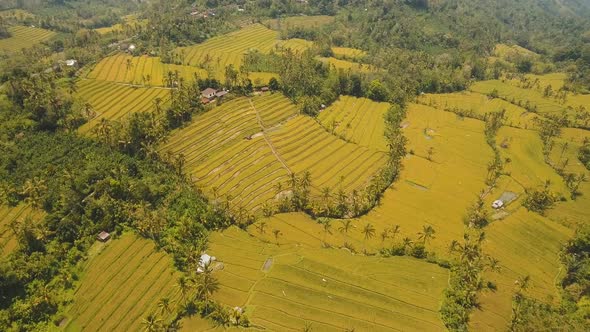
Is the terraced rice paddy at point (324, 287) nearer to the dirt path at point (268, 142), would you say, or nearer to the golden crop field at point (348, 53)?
the dirt path at point (268, 142)

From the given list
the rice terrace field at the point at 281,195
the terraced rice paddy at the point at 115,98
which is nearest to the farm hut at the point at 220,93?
the rice terrace field at the point at 281,195

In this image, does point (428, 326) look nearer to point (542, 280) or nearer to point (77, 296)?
point (542, 280)

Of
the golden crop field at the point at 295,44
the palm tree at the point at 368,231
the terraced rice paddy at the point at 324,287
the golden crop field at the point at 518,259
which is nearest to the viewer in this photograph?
the terraced rice paddy at the point at 324,287

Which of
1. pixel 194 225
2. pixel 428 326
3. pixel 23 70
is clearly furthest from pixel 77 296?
pixel 23 70

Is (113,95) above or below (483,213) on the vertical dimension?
above

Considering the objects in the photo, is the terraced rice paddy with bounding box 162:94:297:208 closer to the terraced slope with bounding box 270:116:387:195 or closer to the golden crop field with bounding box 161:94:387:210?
the golden crop field with bounding box 161:94:387:210

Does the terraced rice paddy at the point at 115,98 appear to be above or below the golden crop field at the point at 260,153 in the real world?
above

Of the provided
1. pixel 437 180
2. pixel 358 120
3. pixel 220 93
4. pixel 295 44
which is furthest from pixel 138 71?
pixel 437 180
